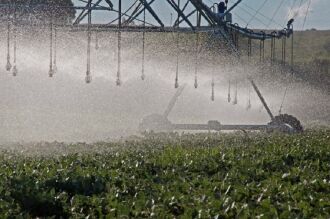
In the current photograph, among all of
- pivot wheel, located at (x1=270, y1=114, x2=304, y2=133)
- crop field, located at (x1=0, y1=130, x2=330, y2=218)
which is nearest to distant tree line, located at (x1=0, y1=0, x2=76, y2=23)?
crop field, located at (x1=0, y1=130, x2=330, y2=218)

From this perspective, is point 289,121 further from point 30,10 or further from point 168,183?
point 168,183

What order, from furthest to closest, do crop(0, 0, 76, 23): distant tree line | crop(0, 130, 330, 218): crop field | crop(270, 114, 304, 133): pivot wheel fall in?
crop(270, 114, 304, 133): pivot wheel → crop(0, 0, 76, 23): distant tree line → crop(0, 130, 330, 218): crop field

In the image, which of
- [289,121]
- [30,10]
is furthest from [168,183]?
[289,121]

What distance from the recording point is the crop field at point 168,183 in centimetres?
935

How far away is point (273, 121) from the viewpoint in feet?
84.9

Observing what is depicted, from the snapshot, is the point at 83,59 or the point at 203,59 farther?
the point at 83,59

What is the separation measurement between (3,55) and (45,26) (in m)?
10.6

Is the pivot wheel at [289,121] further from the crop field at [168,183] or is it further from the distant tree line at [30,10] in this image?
the crop field at [168,183]

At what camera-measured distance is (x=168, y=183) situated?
447 inches

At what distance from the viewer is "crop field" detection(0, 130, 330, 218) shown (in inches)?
368

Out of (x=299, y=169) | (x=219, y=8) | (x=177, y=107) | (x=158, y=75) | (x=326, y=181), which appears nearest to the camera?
(x=326, y=181)

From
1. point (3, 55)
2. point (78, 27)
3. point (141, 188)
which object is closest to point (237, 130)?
point (78, 27)

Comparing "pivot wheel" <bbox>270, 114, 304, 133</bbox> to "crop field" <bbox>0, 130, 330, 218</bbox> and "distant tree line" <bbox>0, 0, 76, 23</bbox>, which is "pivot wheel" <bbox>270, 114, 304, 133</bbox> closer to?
"distant tree line" <bbox>0, 0, 76, 23</bbox>

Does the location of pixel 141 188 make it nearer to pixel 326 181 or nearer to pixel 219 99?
pixel 326 181
